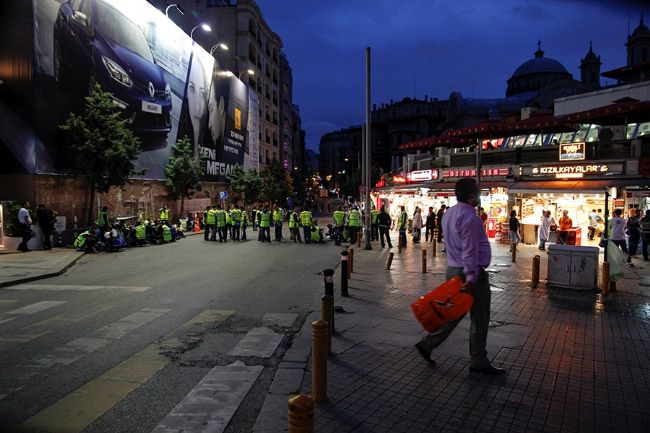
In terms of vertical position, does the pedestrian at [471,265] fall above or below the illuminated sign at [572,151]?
below

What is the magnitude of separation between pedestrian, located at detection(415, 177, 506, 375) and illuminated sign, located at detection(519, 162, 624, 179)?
676 inches

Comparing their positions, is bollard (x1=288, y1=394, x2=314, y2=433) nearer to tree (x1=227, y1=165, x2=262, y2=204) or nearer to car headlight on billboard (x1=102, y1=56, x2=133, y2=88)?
car headlight on billboard (x1=102, y1=56, x2=133, y2=88)

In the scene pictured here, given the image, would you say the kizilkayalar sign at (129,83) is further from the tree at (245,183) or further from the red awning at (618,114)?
the red awning at (618,114)

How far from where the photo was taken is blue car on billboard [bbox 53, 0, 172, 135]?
22.9 m

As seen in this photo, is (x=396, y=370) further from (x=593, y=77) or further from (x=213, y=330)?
(x=593, y=77)

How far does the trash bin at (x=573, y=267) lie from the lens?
10445 mm

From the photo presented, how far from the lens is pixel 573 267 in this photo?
34.9ft

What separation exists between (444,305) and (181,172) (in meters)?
29.0

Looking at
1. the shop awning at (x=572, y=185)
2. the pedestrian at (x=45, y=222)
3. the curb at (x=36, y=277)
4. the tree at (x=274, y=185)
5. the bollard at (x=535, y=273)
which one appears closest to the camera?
the bollard at (x=535, y=273)

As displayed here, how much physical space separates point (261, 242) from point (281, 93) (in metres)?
52.7

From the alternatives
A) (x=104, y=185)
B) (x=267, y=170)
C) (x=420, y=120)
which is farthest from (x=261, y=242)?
(x=420, y=120)

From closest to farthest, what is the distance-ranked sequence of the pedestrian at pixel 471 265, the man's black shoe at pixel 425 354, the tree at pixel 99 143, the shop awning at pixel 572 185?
1. the pedestrian at pixel 471 265
2. the man's black shoe at pixel 425 354
3. the shop awning at pixel 572 185
4. the tree at pixel 99 143

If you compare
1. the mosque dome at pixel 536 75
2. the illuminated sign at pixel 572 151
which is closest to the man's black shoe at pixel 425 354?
the illuminated sign at pixel 572 151

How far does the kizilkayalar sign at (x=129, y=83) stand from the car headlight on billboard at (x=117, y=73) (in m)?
0.05
